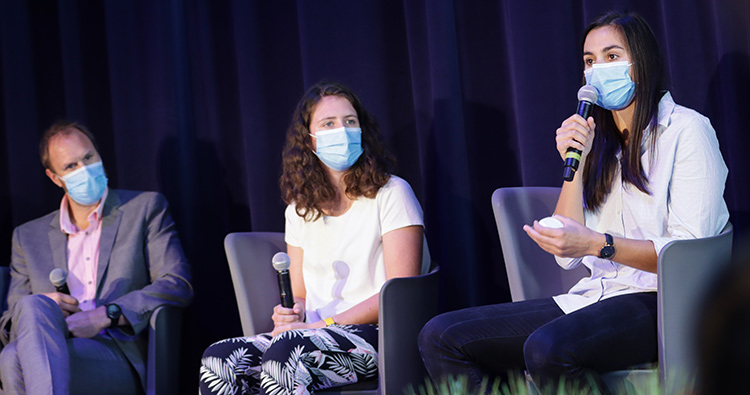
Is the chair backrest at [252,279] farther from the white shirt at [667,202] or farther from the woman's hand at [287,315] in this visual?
the white shirt at [667,202]

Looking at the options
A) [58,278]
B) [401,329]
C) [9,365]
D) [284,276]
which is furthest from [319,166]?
[9,365]

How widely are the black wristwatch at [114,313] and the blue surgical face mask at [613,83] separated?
74.5 inches

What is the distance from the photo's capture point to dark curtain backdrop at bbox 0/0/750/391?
110 inches

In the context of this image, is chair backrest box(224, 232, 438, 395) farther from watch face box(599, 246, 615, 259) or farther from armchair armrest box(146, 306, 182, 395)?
watch face box(599, 246, 615, 259)

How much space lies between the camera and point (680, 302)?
73.5 inches

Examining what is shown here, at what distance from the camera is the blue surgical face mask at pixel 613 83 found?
84.0 inches

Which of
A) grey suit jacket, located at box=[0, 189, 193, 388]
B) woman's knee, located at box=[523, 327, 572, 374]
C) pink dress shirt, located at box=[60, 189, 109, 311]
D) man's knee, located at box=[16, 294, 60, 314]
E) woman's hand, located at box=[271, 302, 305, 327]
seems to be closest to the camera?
woman's knee, located at box=[523, 327, 572, 374]

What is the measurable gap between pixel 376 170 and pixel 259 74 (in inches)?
42.6

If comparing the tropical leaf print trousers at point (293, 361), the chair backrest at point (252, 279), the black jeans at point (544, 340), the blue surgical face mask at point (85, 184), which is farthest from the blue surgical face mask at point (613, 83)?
the blue surgical face mask at point (85, 184)

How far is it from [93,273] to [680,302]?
231cm

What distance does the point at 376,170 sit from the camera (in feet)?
8.73

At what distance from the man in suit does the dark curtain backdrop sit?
0.36 m

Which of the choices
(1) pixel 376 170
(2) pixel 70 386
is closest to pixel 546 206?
(1) pixel 376 170

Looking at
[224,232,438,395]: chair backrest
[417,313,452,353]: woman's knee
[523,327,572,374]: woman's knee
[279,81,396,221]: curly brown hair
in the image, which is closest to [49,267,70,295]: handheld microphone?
[224,232,438,395]: chair backrest
